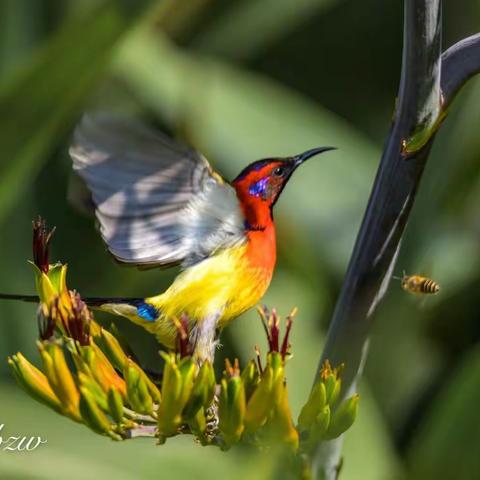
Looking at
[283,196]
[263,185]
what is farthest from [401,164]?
[283,196]

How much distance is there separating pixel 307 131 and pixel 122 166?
1.03m

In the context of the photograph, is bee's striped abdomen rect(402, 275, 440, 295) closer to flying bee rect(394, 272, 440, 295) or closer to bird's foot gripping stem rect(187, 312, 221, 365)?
flying bee rect(394, 272, 440, 295)

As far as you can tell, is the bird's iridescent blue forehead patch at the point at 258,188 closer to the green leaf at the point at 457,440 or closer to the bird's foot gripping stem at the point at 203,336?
the bird's foot gripping stem at the point at 203,336

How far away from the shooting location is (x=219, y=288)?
0.58 m

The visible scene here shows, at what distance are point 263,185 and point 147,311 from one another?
99mm

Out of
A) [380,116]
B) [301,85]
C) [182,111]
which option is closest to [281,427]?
[182,111]

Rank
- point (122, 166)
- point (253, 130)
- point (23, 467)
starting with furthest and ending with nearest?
point (253, 130)
point (23, 467)
point (122, 166)

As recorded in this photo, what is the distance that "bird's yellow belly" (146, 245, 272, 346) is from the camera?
0.58 m

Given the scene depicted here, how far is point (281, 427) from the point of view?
1.94 ft

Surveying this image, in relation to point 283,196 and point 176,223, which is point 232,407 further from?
point 283,196

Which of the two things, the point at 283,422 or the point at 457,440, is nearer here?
the point at 283,422

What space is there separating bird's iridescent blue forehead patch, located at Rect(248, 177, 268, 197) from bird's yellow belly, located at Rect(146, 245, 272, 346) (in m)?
0.04

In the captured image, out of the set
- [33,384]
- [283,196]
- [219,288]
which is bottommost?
[283,196]

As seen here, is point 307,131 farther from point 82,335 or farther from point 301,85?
point 82,335
